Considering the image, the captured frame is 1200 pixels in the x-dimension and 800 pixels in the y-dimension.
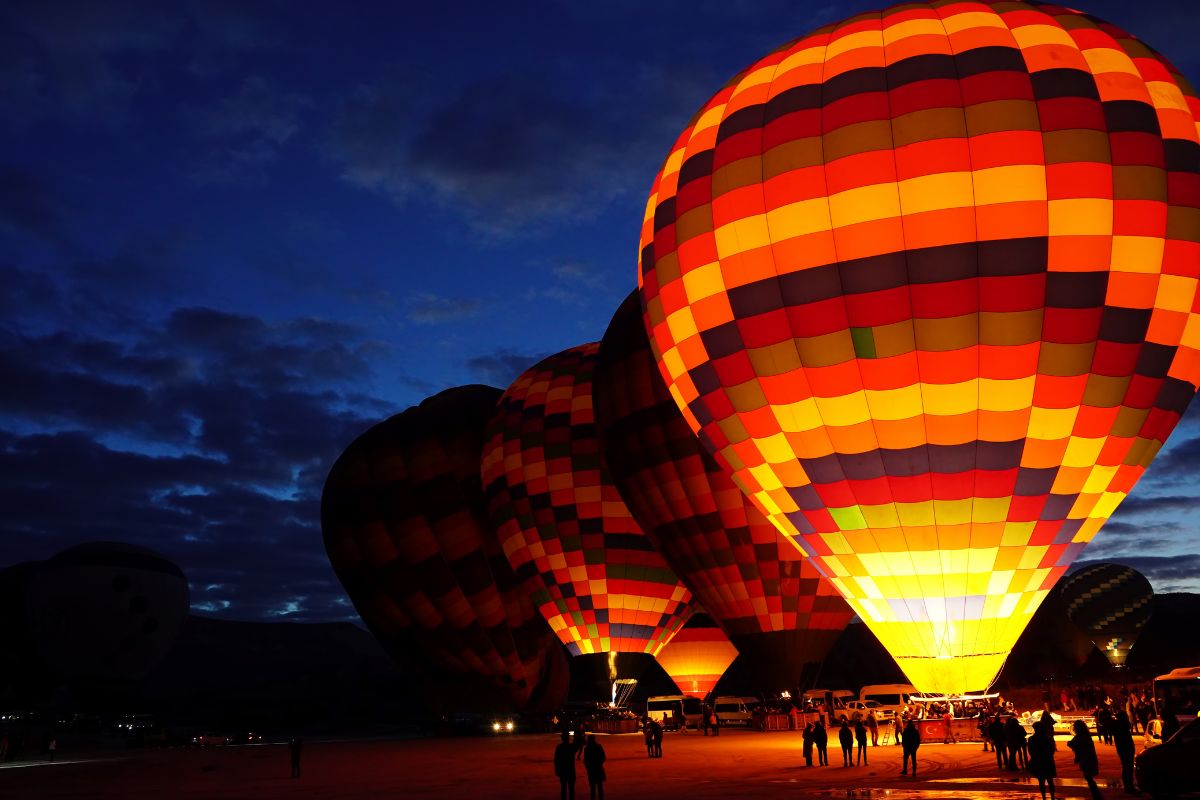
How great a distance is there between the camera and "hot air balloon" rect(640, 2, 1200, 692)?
45.2 feet

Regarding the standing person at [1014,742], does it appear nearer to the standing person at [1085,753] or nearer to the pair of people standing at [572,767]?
the standing person at [1085,753]

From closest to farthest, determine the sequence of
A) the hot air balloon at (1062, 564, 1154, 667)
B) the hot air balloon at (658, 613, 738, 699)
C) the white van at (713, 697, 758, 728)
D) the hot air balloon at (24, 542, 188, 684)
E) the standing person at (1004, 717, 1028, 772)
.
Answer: the standing person at (1004, 717, 1028, 772) < the white van at (713, 697, 758, 728) < the hot air balloon at (658, 613, 738, 699) < the hot air balloon at (24, 542, 188, 684) < the hot air balloon at (1062, 564, 1154, 667)

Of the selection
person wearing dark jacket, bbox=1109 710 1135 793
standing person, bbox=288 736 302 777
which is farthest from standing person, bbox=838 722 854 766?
standing person, bbox=288 736 302 777

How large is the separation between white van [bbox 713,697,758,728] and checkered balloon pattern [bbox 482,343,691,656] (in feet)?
13.4

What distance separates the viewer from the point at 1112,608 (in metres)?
50.3

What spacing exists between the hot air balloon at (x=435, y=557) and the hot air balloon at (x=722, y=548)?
28.0 feet

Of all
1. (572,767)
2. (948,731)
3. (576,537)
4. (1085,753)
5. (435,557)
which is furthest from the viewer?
(435,557)

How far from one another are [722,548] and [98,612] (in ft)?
101

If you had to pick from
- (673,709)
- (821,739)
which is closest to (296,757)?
(821,739)

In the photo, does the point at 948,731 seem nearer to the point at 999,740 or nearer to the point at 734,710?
the point at 999,740

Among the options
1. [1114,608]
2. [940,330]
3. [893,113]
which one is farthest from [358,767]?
[1114,608]

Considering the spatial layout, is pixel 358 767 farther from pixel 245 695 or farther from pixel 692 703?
pixel 245 695

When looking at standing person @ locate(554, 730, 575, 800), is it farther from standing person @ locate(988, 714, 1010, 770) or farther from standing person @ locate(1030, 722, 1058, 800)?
standing person @ locate(988, 714, 1010, 770)

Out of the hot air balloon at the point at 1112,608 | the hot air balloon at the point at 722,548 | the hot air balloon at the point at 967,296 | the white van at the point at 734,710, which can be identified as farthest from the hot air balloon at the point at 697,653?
the hot air balloon at the point at 1112,608
